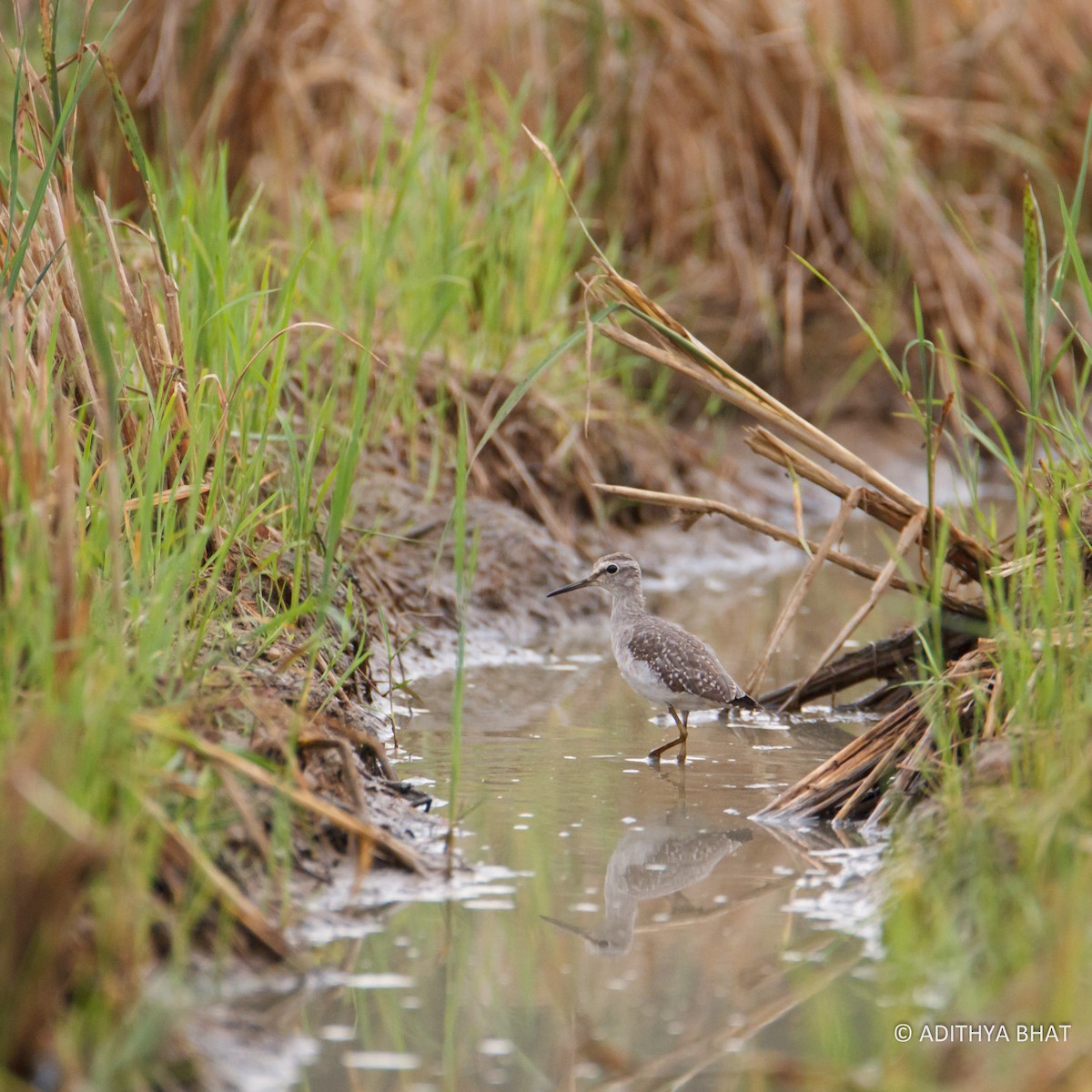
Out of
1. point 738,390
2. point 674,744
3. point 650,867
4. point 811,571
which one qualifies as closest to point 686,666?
point 674,744

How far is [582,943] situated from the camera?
12.8ft

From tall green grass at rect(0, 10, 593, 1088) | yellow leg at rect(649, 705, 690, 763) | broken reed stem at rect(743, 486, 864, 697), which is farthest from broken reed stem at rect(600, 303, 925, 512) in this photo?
yellow leg at rect(649, 705, 690, 763)

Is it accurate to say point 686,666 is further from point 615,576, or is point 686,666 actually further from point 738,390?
point 738,390

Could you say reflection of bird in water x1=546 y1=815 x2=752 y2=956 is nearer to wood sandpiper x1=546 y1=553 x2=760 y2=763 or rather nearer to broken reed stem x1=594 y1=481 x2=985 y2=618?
wood sandpiper x1=546 y1=553 x2=760 y2=763

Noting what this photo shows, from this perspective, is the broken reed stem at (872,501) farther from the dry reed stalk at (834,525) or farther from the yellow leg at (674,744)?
the yellow leg at (674,744)

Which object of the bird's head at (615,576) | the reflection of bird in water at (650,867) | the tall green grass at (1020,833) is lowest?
the bird's head at (615,576)

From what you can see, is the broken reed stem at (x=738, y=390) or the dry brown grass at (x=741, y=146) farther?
the dry brown grass at (x=741, y=146)

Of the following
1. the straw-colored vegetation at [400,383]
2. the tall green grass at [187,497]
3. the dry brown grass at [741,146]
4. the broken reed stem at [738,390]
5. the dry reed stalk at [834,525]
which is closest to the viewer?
the tall green grass at [187,497]

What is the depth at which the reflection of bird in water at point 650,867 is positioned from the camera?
13.1 ft

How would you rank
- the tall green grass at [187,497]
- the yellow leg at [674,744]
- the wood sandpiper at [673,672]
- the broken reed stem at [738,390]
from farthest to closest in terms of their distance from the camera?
the wood sandpiper at [673,672] → the yellow leg at [674,744] → the broken reed stem at [738,390] → the tall green grass at [187,497]

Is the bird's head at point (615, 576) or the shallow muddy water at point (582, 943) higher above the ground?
the shallow muddy water at point (582, 943)

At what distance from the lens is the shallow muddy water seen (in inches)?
131

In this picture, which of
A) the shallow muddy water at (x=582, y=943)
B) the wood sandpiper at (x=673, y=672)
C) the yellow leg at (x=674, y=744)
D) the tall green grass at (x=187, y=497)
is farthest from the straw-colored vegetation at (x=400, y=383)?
the yellow leg at (x=674, y=744)

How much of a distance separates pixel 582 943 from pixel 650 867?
2.04 ft
